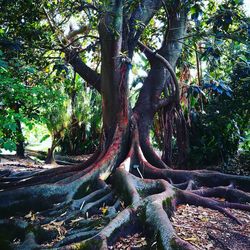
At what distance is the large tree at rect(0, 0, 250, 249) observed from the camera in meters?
3.66

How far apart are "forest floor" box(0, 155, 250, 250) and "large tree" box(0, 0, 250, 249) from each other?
0.10m

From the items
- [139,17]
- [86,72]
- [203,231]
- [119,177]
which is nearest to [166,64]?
[139,17]

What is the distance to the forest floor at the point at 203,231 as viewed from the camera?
3.35 m

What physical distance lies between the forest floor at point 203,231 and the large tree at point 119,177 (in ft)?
0.34

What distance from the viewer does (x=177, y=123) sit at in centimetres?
693

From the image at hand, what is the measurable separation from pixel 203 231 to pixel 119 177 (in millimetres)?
1600

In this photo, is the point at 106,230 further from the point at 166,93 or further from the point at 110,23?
the point at 166,93

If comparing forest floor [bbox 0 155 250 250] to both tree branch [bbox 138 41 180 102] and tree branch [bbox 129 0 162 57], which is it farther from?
tree branch [bbox 129 0 162 57]

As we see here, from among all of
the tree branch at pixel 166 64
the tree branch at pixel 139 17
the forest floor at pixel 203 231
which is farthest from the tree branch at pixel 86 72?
the forest floor at pixel 203 231

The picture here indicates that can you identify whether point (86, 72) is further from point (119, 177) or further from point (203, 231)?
point (203, 231)

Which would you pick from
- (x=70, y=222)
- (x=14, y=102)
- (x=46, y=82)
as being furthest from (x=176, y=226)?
(x=46, y=82)

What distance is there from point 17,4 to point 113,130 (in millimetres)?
2672

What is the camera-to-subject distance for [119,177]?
4930 millimetres

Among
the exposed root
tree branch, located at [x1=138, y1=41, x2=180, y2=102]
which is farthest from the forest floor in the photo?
tree branch, located at [x1=138, y1=41, x2=180, y2=102]
